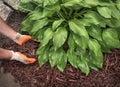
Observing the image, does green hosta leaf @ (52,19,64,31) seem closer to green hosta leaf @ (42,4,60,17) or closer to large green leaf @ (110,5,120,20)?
green hosta leaf @ (42,4,60,17)

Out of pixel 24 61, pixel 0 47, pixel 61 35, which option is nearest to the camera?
pixel 61 35

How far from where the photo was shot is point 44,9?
4875 millimetres

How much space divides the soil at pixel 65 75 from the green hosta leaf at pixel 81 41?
37cm

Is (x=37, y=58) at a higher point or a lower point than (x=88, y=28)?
lower

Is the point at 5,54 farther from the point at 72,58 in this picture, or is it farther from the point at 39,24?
the point at 72,58

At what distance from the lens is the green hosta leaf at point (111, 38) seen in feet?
15.5

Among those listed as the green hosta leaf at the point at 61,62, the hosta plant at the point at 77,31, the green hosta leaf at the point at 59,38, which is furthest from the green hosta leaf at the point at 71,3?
the green hosta leaf at the point at 61,62

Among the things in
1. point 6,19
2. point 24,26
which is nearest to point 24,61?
point 24,26

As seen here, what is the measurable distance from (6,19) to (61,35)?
1317 millimetres

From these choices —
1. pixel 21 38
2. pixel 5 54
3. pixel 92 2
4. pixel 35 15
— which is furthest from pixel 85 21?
pixel 5 54

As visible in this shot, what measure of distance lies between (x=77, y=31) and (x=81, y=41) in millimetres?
153

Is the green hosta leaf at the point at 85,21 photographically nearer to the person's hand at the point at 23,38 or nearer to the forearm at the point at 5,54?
the person's hand at the point at 23,38

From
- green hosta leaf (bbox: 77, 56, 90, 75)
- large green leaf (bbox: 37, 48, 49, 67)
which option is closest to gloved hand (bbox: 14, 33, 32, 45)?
large green leaf (bbox: 37, 48, 49, 67)

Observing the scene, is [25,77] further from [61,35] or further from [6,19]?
[6,19]
